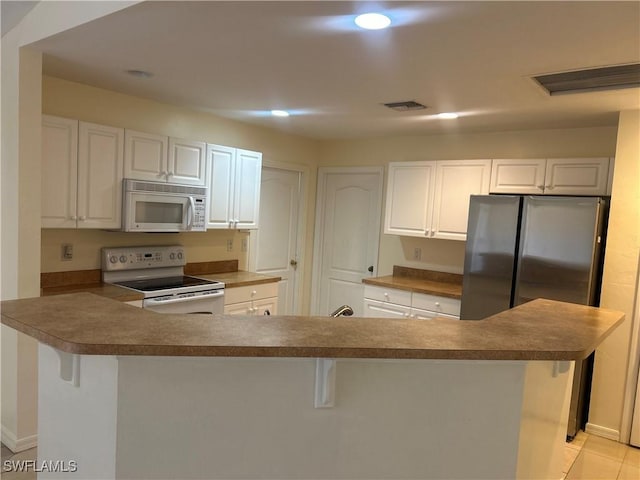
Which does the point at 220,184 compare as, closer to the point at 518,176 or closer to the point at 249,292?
the point at 249,292

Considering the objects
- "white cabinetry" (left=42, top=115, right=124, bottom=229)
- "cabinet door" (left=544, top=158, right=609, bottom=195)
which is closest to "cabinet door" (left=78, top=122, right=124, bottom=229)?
"white cabinetry" (left=42, top=115, right=124, bottom=229)

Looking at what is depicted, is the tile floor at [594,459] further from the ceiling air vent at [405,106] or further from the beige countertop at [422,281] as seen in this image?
the ceiling air vent at [405,106]

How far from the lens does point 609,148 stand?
3742mm

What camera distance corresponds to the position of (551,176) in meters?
3.75

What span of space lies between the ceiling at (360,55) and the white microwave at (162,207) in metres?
0.70

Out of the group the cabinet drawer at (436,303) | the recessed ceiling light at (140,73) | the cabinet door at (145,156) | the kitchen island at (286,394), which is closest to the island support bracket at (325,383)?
the kitchen island at (286,394)

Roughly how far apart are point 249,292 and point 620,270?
2.86 meters

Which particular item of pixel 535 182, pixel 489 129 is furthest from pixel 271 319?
pixel 489 129

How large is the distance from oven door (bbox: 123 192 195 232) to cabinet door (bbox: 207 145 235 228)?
27 cm

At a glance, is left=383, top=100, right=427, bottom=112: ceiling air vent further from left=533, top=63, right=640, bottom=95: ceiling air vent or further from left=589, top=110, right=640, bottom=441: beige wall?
left=589, top=110, right=640, bottom=441: beige wall

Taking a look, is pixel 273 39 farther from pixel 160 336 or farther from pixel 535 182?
pixel 535 182

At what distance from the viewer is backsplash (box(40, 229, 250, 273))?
11.0 ft

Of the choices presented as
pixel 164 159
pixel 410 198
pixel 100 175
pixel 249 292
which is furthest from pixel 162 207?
pixel 410 198

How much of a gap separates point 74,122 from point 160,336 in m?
2.29
